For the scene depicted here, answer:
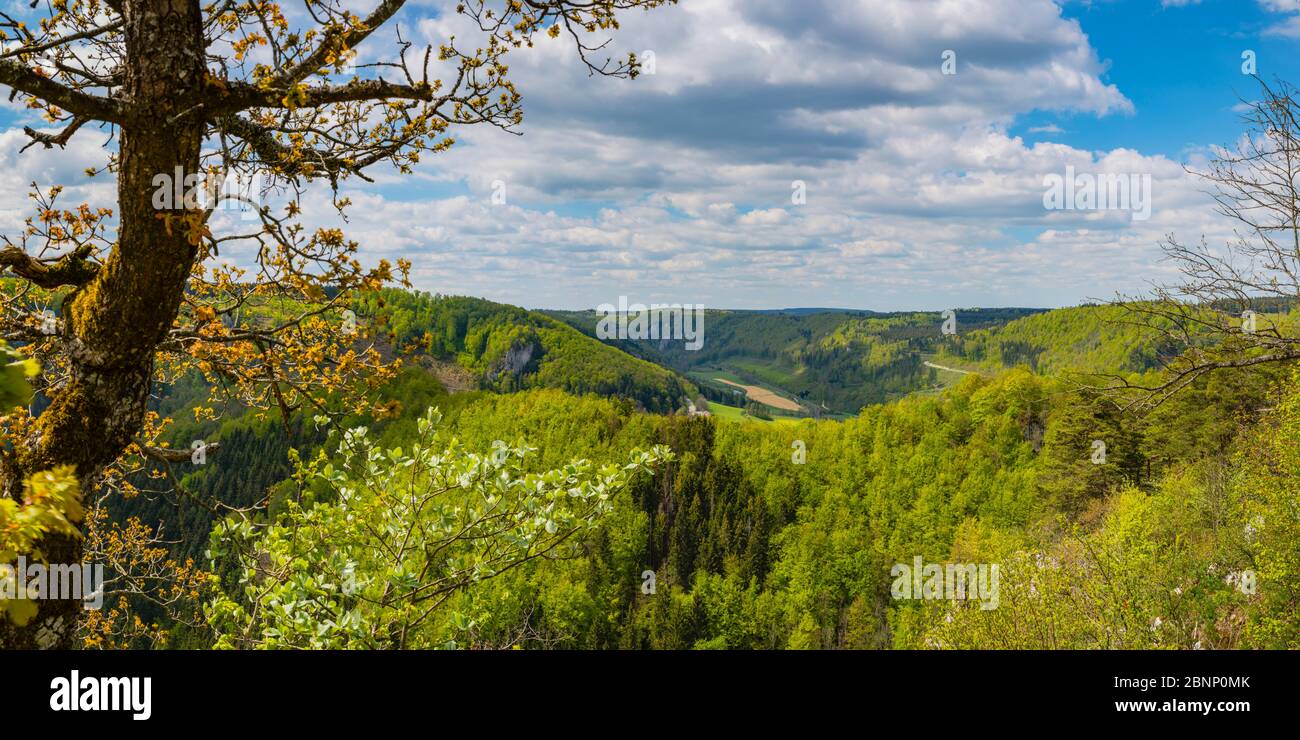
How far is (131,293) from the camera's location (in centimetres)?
475

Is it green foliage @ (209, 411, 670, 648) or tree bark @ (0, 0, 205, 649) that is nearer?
tree bark @ (0, 0, 205, 649)

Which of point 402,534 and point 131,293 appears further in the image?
point 402,534

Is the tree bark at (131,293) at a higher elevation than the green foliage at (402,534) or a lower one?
higher

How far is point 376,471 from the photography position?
6.14 m

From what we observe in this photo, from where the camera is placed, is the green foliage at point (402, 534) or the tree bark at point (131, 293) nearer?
the tree bark at point (131, 293)

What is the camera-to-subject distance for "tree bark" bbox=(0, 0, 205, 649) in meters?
4.47

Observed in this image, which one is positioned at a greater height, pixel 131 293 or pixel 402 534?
pixel 131 293

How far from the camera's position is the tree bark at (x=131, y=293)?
4.47 meters

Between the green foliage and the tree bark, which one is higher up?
the tree bark
